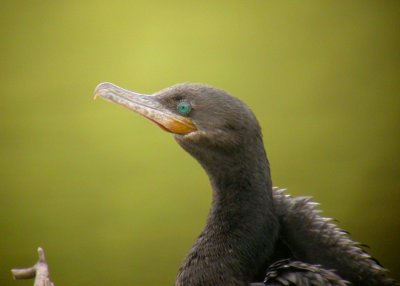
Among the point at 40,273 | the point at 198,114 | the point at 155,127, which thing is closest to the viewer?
the point at 198,114

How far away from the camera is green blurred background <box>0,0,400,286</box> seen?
1938 mm

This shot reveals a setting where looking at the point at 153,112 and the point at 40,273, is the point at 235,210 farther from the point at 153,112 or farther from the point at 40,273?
the point at 40,273

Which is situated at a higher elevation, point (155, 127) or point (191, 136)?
point (191, 136)

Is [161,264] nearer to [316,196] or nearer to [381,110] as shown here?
[316,196]

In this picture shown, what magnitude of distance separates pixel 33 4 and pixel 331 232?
1383 mm

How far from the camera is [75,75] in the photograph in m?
1.98

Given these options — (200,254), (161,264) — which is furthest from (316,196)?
(200,254)

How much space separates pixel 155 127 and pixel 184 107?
0.85 meters

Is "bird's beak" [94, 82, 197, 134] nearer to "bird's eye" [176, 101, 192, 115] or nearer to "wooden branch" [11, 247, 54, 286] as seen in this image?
"bird's eye" [176, 101, 192, 115]

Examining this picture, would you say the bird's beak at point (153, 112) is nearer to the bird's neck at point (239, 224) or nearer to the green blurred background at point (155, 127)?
the bird's neck at point (239, 224)

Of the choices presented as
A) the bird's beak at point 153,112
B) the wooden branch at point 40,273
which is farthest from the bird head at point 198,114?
the wooden branch at point 40,273

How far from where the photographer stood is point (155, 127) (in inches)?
82.3

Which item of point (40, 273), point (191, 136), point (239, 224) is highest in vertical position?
point (191, 136)

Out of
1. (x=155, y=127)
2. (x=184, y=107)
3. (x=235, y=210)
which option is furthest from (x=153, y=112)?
(x=155, y=127)
